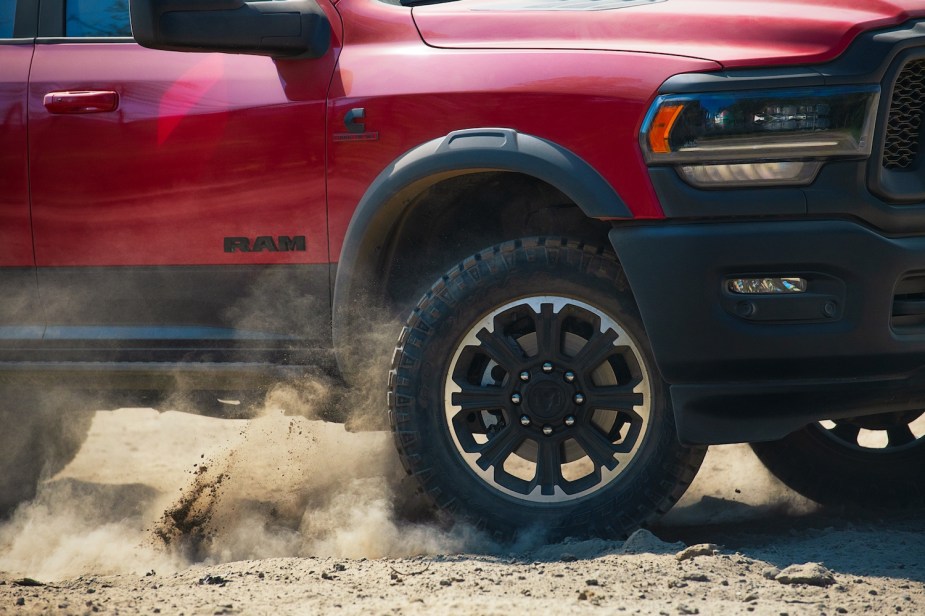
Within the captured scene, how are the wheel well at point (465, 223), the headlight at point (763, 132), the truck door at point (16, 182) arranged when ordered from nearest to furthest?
the headlight at point (763, 132), the wheel well at point (465, 223), the truck door at point (16, 182)

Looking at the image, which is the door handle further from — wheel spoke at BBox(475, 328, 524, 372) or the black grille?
the black grille

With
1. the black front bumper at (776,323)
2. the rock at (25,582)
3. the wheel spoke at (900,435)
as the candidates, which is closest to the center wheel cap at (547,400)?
the black front bumper at (776,323)

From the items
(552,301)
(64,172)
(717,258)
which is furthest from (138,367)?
(717,258)

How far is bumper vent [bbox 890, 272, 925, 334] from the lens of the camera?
10.7 feet

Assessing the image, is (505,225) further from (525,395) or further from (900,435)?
(900,435)

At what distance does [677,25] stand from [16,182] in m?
2.15

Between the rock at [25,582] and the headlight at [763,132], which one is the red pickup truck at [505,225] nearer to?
the headlight at [763,132]

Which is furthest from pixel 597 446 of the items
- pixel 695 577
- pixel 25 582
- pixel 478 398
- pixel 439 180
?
pixel 25 582

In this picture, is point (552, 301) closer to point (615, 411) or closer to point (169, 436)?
point (615, 411)

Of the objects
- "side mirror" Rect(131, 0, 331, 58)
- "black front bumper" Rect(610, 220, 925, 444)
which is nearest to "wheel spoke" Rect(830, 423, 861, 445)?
"black front bumper" Rect(610, 220, 925, 444)

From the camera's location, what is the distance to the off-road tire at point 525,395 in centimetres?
351

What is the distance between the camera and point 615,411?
3.58 meters

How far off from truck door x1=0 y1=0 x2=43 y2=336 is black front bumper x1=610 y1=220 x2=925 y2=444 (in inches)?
76.4

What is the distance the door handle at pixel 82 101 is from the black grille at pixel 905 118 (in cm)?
232
